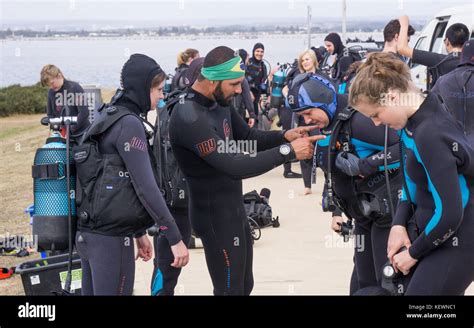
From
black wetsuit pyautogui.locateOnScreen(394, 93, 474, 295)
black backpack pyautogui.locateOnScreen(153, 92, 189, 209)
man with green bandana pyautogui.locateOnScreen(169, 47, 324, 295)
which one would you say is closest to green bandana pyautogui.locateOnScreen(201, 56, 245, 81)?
man with green bandana pyautogui.locateOnScreen(169, 47, 324, 295)

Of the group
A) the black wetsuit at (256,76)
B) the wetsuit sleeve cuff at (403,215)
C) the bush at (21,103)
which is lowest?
the bush at (21,103)

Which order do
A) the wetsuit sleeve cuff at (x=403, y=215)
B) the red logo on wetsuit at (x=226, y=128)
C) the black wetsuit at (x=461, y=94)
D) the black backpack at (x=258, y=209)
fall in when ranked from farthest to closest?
the black backpack at (x=258, y=209)
the black wetsuit at (x=461, y=94)
the red logo on wetsuit at (x=226, y=128)
the wetsuit sleeve cuff at (x=403, y=215)

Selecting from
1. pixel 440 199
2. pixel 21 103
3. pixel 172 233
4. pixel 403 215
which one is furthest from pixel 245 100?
pixel 21 103

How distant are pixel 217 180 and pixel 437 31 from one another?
1425cm

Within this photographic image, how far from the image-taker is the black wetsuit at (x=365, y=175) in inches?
204

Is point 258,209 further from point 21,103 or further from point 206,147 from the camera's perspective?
point 21,103

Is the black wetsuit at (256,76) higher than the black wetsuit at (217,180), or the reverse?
the black wetsuit at (217,180)

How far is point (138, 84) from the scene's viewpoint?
17.0 feet

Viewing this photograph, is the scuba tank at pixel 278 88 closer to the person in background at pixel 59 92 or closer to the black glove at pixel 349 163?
the person in background at pixel 59 92

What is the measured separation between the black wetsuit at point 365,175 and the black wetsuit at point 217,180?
369 millimetres

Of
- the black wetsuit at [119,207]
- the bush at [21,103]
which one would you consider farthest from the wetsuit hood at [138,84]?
the bush at [21,103]

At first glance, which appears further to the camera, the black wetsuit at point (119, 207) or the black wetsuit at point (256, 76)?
the black wetsuit at point (256, 76)
